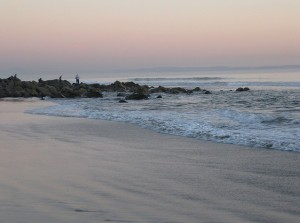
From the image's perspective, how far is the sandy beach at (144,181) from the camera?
14.4 feet

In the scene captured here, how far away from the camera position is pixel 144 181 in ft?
19.2

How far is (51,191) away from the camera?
524 centimetres

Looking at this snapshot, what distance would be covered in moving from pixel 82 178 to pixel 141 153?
2.43 m

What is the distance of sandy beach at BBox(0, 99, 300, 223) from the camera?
439 cm

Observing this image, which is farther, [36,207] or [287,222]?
[36,207]

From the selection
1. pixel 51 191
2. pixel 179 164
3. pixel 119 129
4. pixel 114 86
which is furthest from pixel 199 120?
pixel 114 86

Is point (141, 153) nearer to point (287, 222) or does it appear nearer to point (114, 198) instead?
point (114, 198)

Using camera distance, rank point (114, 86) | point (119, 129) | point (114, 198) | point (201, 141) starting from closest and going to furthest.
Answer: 1. point (114, 198)
2. point (201, 141)
3. point (119, 129)
4. point (114, 86)

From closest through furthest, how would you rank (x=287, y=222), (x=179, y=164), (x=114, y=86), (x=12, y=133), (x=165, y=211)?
(x=287, y=222), (x=165, y=211), (x=179, y=164), (x=12, y=133), (x=114, y=86)

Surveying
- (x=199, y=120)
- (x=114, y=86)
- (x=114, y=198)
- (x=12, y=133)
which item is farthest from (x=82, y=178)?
(x=114, y=86)

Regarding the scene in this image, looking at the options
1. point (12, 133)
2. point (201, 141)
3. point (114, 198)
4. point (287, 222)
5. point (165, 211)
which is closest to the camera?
point (287, 222)

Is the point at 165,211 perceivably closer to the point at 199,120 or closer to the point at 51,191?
the point at 51,191

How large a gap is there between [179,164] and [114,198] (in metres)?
2.33

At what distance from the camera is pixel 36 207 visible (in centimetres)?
454
